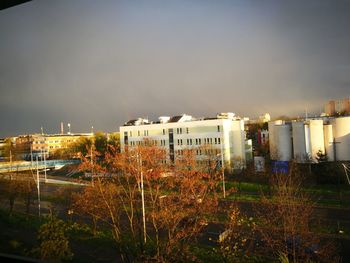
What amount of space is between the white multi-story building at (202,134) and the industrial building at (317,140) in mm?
1926

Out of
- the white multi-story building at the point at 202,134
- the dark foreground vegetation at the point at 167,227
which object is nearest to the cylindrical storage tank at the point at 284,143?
the white multi-story building at the point at 202,134

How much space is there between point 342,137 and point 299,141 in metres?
1.60

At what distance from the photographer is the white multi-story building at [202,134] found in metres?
13.9

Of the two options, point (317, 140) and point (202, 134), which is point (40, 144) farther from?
point (317, 140)

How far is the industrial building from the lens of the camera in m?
12.9

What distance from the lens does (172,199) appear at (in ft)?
→ 13.3

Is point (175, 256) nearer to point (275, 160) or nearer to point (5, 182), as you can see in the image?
point (5, 182)

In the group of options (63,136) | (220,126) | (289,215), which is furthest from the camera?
(63,136)

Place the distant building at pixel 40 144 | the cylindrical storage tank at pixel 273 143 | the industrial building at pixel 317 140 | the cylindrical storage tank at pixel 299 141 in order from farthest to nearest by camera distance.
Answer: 1. the distant building at pixel 40 144
2. the cylindrical storage tank at pixel 273 143
3. the cylindrical storage tank at pixel 299 141
4. the industrial building at pixel 317 140

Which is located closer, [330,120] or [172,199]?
[172,199]

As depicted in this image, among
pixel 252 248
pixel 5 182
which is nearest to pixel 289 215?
pixel 252 248

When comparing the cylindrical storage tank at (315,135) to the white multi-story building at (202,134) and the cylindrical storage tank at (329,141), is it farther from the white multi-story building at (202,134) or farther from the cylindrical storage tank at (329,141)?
the white multi-story building at (202,134)

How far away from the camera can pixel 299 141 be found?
13.5 m

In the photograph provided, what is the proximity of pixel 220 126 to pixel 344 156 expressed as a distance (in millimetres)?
4969
